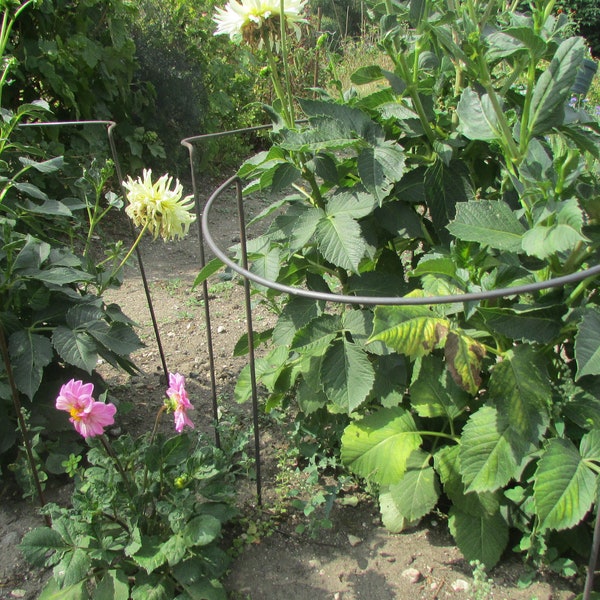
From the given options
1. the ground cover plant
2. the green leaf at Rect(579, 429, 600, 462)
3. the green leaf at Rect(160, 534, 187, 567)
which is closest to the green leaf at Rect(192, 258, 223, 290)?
the ground cover plant

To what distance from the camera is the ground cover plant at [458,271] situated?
1.40 m

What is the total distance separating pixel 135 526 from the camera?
59.6 inches

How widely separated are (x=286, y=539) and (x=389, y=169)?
1.10 meters

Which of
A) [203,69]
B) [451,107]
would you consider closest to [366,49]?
[203,69]

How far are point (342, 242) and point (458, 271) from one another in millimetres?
291

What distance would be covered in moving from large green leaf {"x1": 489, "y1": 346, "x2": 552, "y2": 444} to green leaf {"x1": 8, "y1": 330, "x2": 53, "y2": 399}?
50.4 inches

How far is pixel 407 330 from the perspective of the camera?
1444 millimetres

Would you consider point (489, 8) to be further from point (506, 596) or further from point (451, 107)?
point (506, 596)

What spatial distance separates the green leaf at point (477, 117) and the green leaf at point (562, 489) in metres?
0.77

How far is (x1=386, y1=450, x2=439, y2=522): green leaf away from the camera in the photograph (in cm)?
163

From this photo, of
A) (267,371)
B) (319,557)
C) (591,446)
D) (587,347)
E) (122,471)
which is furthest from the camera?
(267,371)

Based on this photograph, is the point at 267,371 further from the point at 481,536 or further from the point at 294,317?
the point at 481,536

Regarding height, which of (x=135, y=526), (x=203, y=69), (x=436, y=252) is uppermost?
(x=203, y=69)

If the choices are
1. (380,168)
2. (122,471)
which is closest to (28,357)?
(122,471)
